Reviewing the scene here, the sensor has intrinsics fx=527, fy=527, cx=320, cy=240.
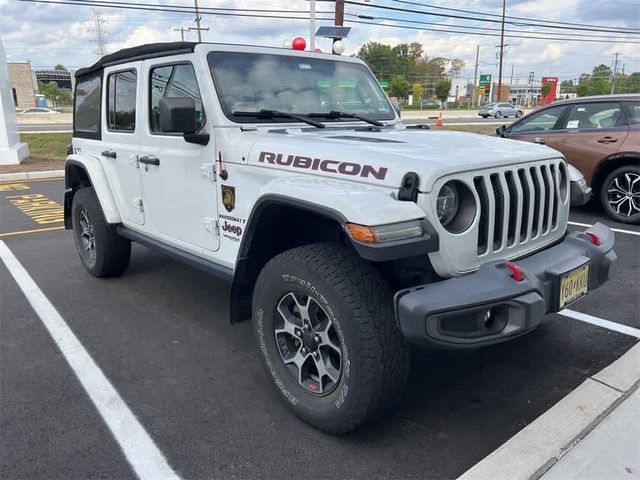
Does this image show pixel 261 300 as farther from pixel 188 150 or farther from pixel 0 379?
pixel 0 379

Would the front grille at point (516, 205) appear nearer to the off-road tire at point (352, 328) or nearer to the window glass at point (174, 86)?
the off-road tire at point (352, 328)

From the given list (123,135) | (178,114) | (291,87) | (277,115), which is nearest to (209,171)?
(178,114)

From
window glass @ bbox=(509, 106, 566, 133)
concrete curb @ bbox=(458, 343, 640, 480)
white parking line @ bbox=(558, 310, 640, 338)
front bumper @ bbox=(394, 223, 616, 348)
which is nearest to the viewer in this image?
front bumper @ bbox=(394, 223, 616, 348)

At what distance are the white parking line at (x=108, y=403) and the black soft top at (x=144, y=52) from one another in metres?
2.15

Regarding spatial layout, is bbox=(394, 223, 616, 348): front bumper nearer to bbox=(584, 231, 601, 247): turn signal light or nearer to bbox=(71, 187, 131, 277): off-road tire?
bbox=(584, 231, 601, 247): turn signal light

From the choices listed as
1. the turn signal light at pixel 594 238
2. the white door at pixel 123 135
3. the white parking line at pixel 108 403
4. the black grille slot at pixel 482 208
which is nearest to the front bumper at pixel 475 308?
the black grille slot at pixel 482 208

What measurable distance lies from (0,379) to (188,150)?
1863 mm

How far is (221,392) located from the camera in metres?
3.12

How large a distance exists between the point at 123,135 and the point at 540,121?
21.0ft

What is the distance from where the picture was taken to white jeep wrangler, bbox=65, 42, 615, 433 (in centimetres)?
232

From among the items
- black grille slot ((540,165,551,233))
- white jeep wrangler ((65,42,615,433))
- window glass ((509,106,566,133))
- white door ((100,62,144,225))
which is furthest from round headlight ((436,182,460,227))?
window glass ((509,106,566,133))

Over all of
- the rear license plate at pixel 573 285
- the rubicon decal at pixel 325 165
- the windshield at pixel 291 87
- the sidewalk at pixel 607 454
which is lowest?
the sidewalk at pixel 607 454

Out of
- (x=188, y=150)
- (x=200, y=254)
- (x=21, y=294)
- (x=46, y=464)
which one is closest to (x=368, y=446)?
(x=46, y=464)

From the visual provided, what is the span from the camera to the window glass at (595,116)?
730cm
